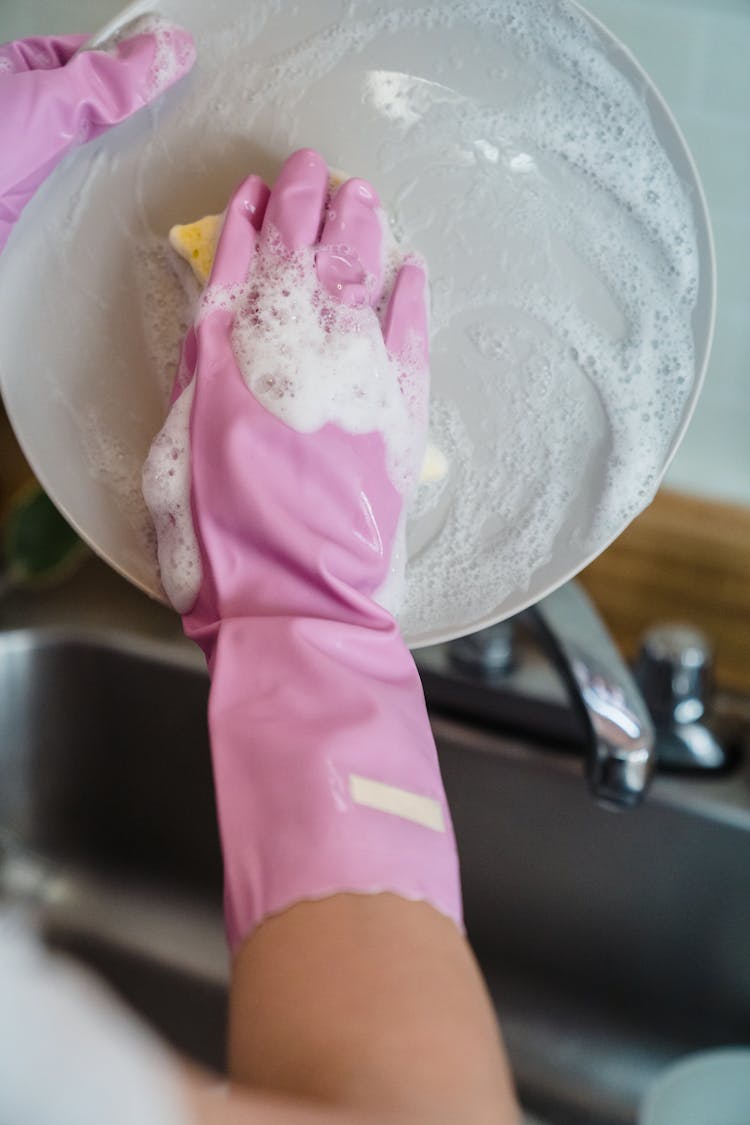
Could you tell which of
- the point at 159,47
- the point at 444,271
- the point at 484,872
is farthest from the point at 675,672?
the point at 159,47

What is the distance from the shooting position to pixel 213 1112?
219 millimetres

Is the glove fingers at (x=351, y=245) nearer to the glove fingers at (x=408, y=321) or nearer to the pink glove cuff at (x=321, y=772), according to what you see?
the glove fingers at (x=408, y=321)

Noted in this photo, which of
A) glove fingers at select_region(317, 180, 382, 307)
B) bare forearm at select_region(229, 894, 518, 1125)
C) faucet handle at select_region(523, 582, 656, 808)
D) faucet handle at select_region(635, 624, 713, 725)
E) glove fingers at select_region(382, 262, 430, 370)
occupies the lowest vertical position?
faucet handle at select_region(635, 624, 713, 725)

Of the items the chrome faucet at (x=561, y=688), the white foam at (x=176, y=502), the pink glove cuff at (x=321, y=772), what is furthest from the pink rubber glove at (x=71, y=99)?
the chrome faucet at (x=561, y=688)

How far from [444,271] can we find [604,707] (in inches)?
9.3

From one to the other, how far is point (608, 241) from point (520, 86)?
3.3 inches

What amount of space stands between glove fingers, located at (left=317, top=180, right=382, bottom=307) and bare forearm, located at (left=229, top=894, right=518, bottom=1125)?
11.0 inches

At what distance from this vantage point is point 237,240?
502mm

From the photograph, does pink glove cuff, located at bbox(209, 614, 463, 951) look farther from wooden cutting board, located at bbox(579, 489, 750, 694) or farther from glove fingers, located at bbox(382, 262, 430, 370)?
wooden cutting board, located at bbox(579, 489, 750, 694)

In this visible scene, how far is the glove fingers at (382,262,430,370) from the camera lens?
51 centimetres

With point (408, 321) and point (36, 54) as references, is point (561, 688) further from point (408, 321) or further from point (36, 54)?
point (36, 54)

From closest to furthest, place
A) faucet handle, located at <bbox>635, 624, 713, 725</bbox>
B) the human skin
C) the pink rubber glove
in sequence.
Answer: the human skin < the pink rubber glove < faucet handle, located at <bbox>635, 624, 713, 725</bbox>

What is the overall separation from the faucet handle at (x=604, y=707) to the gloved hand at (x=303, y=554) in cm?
13

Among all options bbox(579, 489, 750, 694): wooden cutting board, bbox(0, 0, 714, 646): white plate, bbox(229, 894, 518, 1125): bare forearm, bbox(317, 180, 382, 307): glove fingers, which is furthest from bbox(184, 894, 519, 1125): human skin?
bbox(579, 489, 750, 694): wooden cutting board
